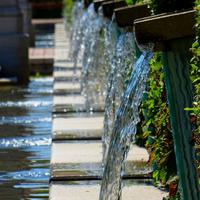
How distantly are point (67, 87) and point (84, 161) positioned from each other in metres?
5.13

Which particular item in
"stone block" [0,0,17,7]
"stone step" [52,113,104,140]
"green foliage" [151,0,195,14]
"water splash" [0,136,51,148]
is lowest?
"water splash" [0,136,51,148]

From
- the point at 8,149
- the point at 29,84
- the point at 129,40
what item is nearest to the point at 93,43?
the point at 29,84

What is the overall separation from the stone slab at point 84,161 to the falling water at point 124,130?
1160mm

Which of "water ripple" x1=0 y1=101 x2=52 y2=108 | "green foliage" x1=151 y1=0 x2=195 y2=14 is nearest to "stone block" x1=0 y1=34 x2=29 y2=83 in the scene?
"water ripple" x1=0 y1=101 x2=52 y2=108

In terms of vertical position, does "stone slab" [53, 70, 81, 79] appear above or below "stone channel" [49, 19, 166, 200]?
below

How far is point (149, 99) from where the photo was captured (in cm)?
624

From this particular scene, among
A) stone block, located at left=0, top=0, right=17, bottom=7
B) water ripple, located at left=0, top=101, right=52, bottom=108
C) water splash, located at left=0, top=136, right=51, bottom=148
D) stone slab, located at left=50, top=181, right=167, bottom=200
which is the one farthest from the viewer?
stone block, located at left=0, top=0, right=17, bottom=7

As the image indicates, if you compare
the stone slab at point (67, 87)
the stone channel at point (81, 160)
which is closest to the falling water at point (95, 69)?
the stone channel at point (81, 160)

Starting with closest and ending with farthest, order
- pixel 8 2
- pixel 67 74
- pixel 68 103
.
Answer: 1. pixel 68 103
2. pixel 67 74
3. pixel 8 2

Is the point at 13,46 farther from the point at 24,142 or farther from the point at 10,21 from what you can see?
the point at 24,142

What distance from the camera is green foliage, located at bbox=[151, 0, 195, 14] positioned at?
5.03 m

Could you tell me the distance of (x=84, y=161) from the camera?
6941 mm

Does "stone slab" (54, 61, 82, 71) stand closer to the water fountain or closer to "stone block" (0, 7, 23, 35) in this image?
the water fountain

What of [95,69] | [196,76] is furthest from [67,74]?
[196,76]
